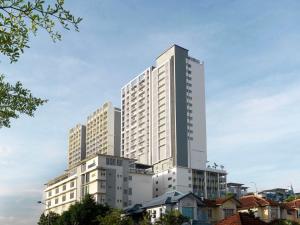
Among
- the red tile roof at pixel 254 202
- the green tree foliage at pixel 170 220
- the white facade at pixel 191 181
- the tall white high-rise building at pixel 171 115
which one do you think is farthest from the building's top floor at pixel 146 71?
the green tree foliage at pixel 170 220

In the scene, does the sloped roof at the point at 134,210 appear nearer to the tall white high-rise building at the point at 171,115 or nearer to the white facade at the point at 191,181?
the white facade at the point at 191,181

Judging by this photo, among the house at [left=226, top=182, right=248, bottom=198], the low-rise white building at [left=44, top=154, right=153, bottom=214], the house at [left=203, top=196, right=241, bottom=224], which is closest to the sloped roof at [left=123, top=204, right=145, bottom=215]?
the house at [left=203, top=196, right=241, bottom=224]

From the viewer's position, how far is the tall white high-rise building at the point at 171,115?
16138cm

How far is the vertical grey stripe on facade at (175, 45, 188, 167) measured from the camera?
159 m

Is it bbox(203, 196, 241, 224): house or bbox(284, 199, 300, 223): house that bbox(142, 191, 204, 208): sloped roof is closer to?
bbox(203, 196, 241, 224): house

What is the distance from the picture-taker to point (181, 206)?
292 feet

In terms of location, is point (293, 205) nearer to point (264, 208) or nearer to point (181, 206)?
point (264, 208)

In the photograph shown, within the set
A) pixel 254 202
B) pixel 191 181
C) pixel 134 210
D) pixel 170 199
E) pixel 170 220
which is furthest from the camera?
pixel 191 181

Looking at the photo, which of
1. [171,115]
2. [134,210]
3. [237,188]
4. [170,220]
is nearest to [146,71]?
[171,115]

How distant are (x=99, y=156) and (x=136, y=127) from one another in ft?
186

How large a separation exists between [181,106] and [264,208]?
74.0m

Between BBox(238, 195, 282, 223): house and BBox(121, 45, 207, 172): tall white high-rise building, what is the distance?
6087 centimetres

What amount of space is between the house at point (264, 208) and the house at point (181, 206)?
943cm

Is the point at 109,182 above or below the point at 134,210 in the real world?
above
